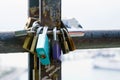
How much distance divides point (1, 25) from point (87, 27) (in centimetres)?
26

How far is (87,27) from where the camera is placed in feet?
2.39

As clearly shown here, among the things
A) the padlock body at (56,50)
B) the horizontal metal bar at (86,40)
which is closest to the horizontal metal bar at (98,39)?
the horizontal metal bar at (86,40)

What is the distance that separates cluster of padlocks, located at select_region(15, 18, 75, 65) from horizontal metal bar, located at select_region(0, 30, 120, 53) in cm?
2

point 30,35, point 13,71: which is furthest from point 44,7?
point 13,71

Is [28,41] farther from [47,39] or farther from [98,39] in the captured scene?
[98,39]

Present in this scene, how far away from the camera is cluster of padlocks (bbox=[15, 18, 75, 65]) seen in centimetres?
54

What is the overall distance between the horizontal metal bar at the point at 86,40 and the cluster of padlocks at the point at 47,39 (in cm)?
2

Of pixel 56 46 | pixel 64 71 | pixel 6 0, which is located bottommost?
pixel 64 71

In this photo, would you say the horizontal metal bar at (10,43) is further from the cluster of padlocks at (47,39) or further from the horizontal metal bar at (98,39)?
the horizontal metal bar at (98,39)

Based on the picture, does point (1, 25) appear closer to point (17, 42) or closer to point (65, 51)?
point (17, 42)

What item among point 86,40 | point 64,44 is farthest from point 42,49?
point 86,40

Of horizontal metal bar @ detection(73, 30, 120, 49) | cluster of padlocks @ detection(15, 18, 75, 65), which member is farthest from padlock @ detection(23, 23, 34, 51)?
horizontal metal bar @ detection(73, 30, 120, 49)

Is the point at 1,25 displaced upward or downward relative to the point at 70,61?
upward

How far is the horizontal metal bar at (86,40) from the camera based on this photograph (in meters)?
0.57
